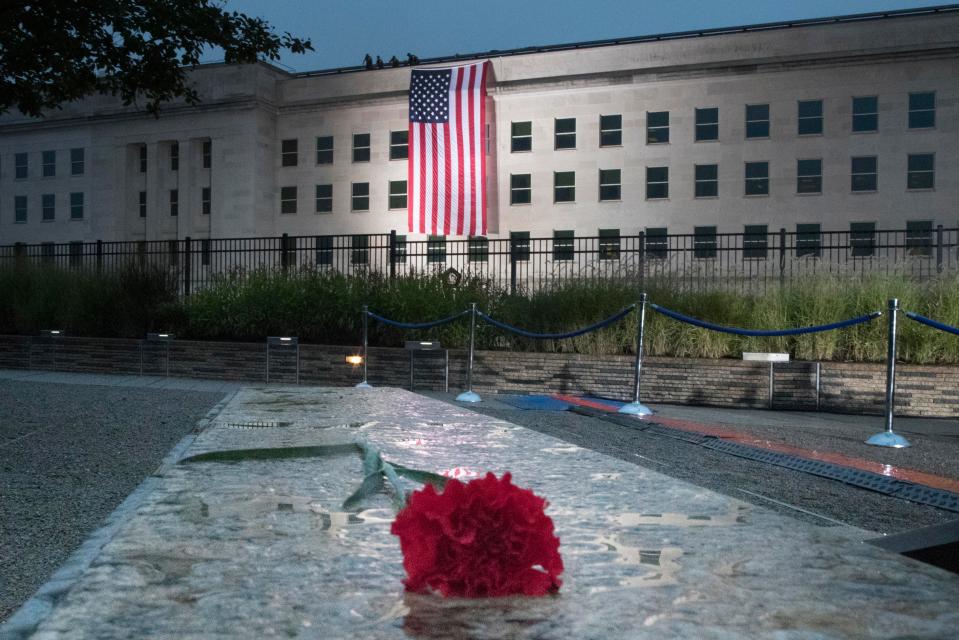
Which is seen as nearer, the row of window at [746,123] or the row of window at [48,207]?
the row of window at [746,123]

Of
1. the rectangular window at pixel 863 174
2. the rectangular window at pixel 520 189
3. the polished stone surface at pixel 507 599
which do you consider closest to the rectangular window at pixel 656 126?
the rectangular window at pixel 520 189

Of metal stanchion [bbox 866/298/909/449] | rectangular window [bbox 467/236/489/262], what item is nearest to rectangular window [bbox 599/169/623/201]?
rectangular window [bbox 467/236/489/262]

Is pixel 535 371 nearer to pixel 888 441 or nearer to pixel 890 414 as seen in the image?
pixel 890 414

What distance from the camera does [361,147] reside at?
154 ft

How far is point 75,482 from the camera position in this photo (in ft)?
17.0

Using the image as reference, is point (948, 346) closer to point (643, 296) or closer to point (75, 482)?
point (643, 296)

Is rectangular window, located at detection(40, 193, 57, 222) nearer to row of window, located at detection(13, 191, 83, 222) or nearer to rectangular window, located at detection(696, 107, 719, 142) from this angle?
row of window, located at detection(13, 191, 83, 222)

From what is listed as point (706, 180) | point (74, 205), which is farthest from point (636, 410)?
point (74, 205)

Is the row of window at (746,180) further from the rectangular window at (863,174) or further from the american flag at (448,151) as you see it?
the american flag at (448,151)

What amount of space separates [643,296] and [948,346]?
428 cm

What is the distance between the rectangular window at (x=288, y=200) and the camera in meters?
48.3

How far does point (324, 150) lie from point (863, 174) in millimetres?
27688

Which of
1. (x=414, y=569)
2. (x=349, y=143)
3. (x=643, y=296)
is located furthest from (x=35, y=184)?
(x=414, y=569)

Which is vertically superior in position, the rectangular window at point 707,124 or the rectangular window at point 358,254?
the rectangular window at point 707,124
